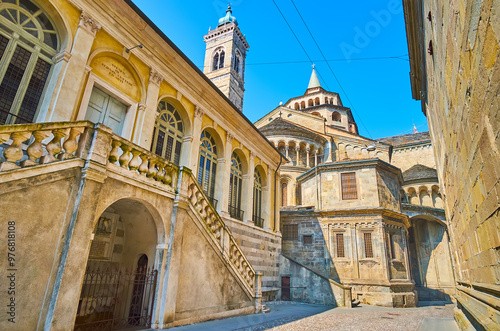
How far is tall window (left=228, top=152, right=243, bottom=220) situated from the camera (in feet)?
52.0

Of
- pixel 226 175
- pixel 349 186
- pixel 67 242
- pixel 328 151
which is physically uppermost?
pixel 328 151

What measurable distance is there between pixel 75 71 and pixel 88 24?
1.71 meters

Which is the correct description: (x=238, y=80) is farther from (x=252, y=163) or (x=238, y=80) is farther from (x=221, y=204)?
(x=221, y=204)

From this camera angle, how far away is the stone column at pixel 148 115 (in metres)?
10.3

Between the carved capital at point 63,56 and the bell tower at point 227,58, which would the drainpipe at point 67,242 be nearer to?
the carved capital at point 63,56

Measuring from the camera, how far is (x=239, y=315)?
372 inches

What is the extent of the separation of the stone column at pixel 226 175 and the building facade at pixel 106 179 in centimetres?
16

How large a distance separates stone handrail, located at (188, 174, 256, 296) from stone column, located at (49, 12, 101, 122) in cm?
397

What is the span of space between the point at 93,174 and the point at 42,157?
896 mm

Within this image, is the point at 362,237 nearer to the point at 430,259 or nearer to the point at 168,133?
the point at 430,259

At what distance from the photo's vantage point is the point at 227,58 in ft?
151

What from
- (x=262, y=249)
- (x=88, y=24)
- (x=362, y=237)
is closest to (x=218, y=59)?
(x=362, y=237)

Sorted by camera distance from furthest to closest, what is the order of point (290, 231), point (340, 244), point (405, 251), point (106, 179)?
point (290, 231) → point (405, 251) → point (340, 244) → point (106, 179)

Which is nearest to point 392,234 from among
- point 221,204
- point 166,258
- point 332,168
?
point 332,168
